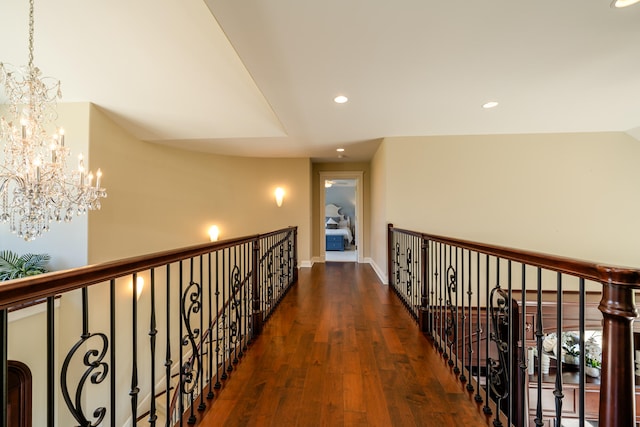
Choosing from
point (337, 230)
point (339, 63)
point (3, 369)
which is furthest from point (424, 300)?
point (337, 230)

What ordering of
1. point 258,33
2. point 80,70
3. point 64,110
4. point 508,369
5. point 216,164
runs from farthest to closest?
point 216,164, point 64,110, point 80,70, point 258,33, point 508,369

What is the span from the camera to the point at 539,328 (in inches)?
43.9

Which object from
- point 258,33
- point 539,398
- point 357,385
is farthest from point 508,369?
point 258,33

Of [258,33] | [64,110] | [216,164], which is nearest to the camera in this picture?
[258,33]

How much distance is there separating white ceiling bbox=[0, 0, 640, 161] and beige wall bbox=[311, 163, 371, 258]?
211 cm

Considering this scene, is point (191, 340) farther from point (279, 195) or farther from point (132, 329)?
point (279, 195)

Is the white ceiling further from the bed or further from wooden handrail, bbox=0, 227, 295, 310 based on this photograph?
the bed

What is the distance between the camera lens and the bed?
9.23 meters

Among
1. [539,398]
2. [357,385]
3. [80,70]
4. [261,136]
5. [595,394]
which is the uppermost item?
[80,70]

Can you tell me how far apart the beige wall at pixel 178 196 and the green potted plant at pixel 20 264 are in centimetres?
47

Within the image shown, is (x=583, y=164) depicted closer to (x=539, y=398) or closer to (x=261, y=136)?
(x=539, y=398)

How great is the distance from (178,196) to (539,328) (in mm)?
5603

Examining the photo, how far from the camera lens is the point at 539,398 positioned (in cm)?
117

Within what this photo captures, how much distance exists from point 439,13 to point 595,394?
5377 millimetres
